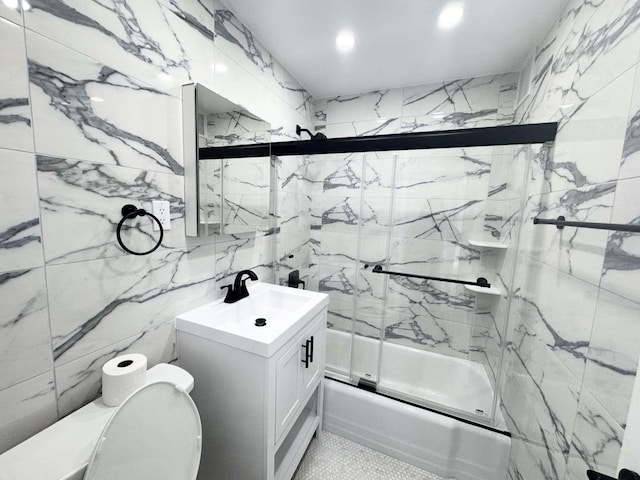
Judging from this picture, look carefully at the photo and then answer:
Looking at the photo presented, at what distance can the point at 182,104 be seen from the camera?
1.11m

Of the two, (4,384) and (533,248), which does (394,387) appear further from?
(4,384)

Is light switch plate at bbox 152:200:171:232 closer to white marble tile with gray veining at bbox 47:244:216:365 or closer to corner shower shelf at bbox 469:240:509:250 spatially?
white marble tile with gray veining at bbox 47:244:216:365

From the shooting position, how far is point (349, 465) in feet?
4.70

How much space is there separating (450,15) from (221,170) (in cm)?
151

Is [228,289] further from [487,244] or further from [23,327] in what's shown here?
[487,244]

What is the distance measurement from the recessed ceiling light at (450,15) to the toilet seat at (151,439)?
83.3 inches

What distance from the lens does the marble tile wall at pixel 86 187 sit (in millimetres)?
682

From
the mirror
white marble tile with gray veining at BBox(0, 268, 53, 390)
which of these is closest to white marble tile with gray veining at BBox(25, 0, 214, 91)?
the mirror

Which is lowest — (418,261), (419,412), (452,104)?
(419,412)

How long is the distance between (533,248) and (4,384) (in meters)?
2.19

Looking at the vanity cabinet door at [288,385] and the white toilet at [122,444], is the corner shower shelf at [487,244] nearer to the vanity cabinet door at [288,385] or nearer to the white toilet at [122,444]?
the vanity cabinet door at [288,385]

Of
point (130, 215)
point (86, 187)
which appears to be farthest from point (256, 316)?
point (86, 187)

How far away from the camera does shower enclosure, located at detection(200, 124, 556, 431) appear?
1672 millimetres

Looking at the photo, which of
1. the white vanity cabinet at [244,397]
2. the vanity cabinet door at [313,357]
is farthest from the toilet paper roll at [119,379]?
the vanity cabinet door at [313,357]
